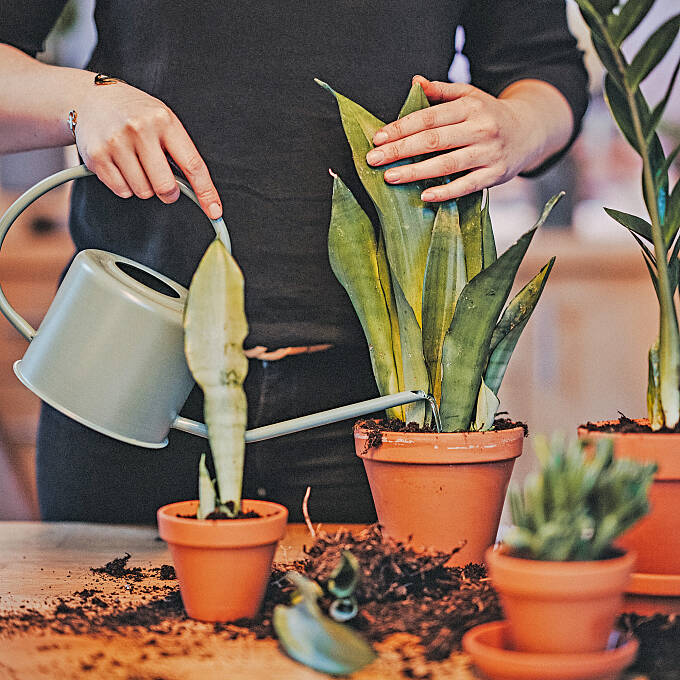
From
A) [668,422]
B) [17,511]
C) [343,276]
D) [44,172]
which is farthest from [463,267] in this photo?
[44,172]

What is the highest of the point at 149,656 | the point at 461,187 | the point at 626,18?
the point at 626,18

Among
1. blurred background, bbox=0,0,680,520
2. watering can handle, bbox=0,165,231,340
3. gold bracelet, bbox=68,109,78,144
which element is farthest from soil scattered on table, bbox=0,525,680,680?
blurred background, bbox=0,0,680,520

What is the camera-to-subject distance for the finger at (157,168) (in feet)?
2.32

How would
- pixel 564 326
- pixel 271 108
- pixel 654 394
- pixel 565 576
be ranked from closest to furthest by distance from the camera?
pixel 565 576 < pixel 654 394 < pixel 271 108 < pixel 564 326

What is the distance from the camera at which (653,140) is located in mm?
637

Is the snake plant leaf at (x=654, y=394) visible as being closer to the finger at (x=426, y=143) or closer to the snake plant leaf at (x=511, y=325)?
the snake plant leaf at (x=511, y=325)

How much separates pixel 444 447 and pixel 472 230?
0.22 metres

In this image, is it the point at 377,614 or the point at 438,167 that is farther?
the point at 438,167

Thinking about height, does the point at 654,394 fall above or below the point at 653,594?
above

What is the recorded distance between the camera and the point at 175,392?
2.11ft

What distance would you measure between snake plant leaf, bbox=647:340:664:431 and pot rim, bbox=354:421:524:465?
12 centimetres

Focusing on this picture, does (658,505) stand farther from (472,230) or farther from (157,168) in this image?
(157,168)

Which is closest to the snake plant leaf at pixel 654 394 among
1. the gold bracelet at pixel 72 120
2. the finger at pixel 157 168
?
the finger at pixel 157 168

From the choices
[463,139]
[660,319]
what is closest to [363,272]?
[463,139]
